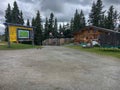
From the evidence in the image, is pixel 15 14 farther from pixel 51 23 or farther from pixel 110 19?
pixel 110 19

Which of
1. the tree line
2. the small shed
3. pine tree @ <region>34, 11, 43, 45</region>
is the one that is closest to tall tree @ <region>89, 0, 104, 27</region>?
the tree line

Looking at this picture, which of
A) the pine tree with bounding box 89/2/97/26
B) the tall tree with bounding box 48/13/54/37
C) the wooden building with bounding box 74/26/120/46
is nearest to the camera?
the wooden building with bounding box 74/26/120/46

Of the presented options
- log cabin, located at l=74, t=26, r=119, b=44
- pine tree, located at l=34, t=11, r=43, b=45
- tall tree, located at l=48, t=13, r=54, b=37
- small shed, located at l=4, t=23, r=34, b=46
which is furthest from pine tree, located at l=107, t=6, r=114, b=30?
small shed, located at l=4, t=23, r=34, b=46

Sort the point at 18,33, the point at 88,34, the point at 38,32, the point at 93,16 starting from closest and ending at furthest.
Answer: the point at 18,33 < the point at 88,34 < the point at 38,32 < the point at 93,16

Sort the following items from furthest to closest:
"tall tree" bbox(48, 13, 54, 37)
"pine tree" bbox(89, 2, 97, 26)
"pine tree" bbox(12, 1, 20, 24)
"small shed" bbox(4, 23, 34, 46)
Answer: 1. "tall tree" bbox(48, 13, 54, 37)
2. "pine tree" bbox(89, 2, 97, 26)
3. "pine tree" bbox(12, 1, 20, 24)
4. "small shed" bbox(4, 23, 34, 46)

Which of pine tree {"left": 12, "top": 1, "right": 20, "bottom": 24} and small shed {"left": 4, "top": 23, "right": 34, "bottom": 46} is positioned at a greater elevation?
pine tree {"left": 12, "top": 1, "right": 20, "bottom": 24}

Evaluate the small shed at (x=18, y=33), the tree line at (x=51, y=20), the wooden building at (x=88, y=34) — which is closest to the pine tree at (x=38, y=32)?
the tree line at (x=51, y=20)

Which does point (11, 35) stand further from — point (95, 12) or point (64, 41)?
point (95, 12)

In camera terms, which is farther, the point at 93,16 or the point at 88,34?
the point at 93,16

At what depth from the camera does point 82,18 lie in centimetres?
6016

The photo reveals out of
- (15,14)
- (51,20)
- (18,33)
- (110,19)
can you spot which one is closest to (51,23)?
(51,20)

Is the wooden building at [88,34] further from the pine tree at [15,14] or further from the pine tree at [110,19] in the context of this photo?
the pine tree at [15,14]

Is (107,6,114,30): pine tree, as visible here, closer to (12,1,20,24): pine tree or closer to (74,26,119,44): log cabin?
(74,26,119,44): log cabin

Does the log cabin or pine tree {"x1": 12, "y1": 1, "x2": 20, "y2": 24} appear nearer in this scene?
the log cabin
